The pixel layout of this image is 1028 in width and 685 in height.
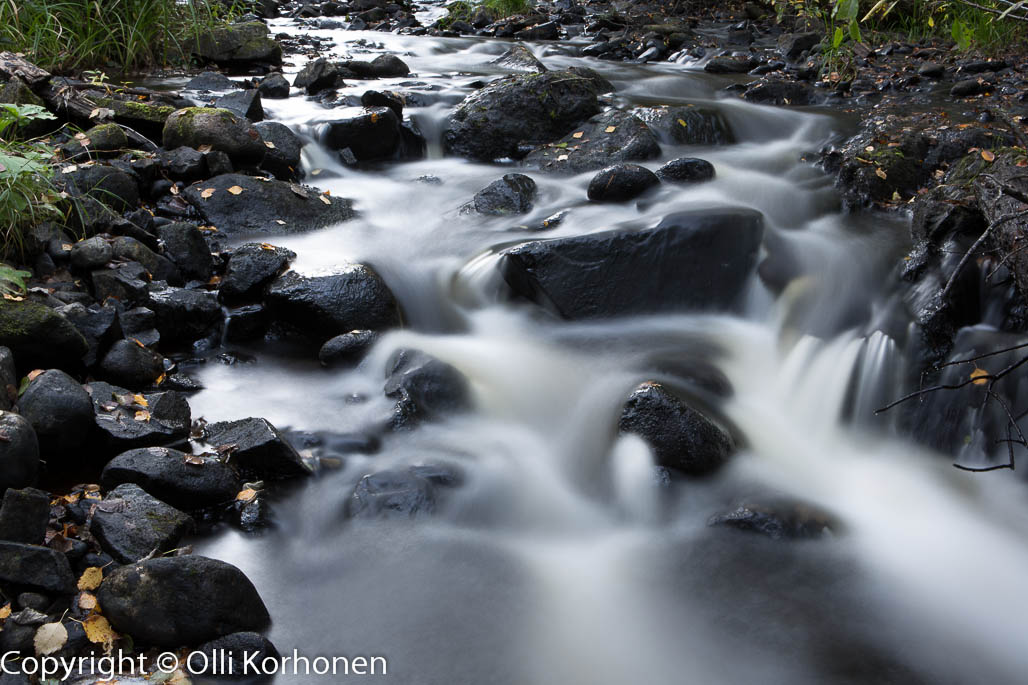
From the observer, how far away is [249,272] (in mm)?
5398

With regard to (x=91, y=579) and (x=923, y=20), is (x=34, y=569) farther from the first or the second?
(x=923, y=20)

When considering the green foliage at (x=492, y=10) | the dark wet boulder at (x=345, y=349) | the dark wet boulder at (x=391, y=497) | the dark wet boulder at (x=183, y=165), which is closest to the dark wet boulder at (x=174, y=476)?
the dark wet boulder at (x=391, y=497)

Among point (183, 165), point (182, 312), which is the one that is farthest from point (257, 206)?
point (182, 312)

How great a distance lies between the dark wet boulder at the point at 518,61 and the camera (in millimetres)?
11086

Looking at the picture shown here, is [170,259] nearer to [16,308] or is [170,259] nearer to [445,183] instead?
[16,308]

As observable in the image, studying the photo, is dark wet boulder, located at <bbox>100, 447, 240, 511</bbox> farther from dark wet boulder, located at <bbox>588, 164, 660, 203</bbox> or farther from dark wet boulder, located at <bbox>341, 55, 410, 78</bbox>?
dark wet boulder, located at <bbox>341, 55, 410, 78</bbox>

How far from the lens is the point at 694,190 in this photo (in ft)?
22.8

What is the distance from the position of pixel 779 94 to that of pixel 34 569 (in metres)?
9.27

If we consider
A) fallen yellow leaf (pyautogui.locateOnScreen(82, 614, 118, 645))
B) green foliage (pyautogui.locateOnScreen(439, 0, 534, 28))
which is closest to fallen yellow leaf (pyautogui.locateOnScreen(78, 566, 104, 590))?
fallen yellow leaf (pyautogui.locateOnScreen(82, 614, 118, 645))

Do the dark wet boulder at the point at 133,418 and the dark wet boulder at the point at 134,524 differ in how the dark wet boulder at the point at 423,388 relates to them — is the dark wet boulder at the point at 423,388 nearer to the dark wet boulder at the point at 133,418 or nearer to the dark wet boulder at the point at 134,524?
the dark wet boulder at the point at 133,418

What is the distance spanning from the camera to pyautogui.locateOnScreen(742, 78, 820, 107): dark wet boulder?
9594 millimetres

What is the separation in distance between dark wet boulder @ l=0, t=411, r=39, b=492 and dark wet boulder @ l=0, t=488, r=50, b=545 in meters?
0.16

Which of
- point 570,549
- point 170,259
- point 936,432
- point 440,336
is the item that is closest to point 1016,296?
point 936,432

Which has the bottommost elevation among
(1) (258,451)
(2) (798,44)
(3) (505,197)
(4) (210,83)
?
(1) (258,451)
